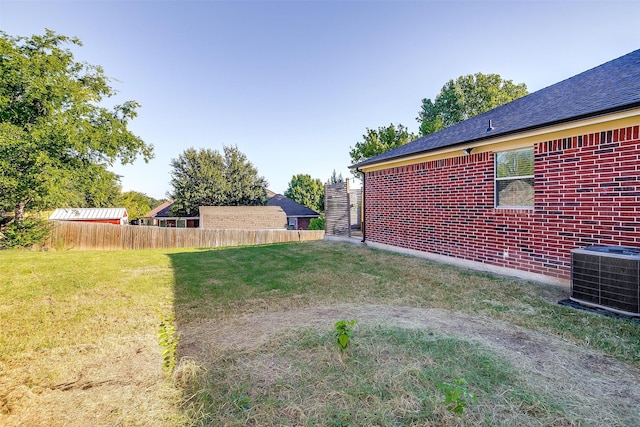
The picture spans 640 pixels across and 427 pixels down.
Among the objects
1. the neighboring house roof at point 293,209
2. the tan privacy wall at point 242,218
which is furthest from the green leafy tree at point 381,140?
the neighboring house roof at point 293,209

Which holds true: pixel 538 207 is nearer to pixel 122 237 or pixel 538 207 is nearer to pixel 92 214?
pixel 122 237

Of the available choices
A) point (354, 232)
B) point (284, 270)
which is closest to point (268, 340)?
point (284, 270)

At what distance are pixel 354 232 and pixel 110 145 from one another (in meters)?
15.0

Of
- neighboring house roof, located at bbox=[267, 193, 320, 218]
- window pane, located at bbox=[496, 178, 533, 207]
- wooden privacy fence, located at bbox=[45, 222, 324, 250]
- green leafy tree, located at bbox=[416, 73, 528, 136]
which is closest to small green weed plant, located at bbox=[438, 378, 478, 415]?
window pane, located at bbox=[496, 178, 533, 207]

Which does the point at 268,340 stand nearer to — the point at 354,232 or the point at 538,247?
the point at 538,247

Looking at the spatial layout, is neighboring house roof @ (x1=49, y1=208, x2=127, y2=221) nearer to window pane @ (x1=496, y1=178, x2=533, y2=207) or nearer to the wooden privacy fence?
the wooden privacy fence

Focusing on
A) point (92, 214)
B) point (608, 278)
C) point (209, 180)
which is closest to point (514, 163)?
point (608, 278)

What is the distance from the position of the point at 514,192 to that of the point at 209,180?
3143cm

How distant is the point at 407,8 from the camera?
10047 millimetres

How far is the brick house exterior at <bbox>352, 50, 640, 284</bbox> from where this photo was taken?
15.1 ft

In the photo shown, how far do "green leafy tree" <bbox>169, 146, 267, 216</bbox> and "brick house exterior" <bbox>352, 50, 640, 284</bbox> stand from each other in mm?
27824

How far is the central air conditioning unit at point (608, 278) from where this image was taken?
3.74 m

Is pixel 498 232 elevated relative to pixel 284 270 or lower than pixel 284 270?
elevated

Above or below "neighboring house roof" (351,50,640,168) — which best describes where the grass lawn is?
below
